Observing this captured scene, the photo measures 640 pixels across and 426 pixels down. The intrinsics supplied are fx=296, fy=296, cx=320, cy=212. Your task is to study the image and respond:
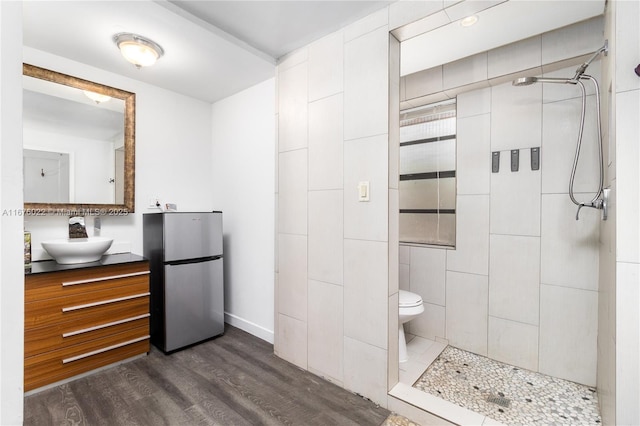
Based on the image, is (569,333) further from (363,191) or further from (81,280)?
(81,280)

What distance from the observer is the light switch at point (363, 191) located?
193 centimetres

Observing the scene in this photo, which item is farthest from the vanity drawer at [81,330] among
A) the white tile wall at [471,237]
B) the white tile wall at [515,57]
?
the white tile wall at [515,57]

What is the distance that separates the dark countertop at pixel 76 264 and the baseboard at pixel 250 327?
1.13 metres

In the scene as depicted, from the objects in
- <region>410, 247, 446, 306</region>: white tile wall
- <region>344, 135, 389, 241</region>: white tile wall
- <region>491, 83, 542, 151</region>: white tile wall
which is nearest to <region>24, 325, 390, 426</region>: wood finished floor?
<region>344, 135, 389, 241</region>: white tile wall

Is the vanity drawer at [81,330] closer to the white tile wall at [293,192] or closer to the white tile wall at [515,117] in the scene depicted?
the white tile wall at [293,192]

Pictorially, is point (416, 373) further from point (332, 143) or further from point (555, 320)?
point (332, 143)

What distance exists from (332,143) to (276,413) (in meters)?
1.77

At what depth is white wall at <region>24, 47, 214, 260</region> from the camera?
2.39m

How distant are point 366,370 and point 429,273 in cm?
117

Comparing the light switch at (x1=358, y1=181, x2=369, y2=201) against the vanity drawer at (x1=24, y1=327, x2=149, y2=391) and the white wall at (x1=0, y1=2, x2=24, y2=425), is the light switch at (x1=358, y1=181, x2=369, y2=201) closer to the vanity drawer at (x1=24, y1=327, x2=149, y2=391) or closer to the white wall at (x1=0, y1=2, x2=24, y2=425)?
the white wall at (x1=0, y1=2, x2=24, y2=425)

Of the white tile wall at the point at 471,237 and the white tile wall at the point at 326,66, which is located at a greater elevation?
the white tile wall at the point at 326,66

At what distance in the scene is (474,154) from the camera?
2.48 metres

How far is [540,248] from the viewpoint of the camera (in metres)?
2.15

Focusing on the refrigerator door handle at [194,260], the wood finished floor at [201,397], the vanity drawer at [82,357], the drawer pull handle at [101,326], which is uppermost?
the refrigerator door handle at [194,260]
